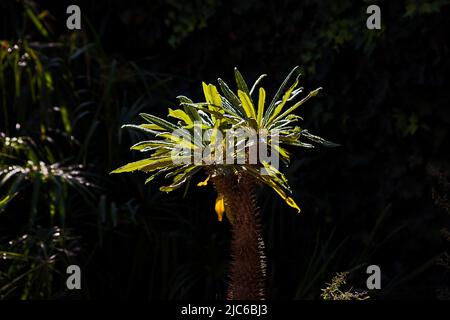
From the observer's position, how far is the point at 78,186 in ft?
10.6

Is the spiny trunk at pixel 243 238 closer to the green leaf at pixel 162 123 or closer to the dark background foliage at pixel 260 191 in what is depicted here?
the green leaf at pixel 162 123

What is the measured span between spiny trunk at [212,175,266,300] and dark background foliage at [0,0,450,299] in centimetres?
162

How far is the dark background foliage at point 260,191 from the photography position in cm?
299

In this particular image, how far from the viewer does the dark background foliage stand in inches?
118

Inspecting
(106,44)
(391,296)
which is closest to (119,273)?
(391,296)

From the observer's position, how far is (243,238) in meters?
1.27

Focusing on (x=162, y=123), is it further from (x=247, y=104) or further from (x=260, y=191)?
(x=260, y=191)

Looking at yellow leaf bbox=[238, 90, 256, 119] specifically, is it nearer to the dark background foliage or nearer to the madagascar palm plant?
the madagascar palm plant

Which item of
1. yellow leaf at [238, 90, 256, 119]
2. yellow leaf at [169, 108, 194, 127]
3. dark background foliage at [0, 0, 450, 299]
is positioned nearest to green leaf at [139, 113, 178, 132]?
yellow leaf at [169, 108, 194, 127]

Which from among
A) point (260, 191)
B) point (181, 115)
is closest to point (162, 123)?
point (181, 115)

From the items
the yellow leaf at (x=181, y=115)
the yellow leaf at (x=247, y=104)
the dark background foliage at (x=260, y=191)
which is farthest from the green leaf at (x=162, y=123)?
the dark background foliage at (x=260, y=191)

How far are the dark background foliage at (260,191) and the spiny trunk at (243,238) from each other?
5.30ft

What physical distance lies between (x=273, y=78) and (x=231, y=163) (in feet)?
7.65
